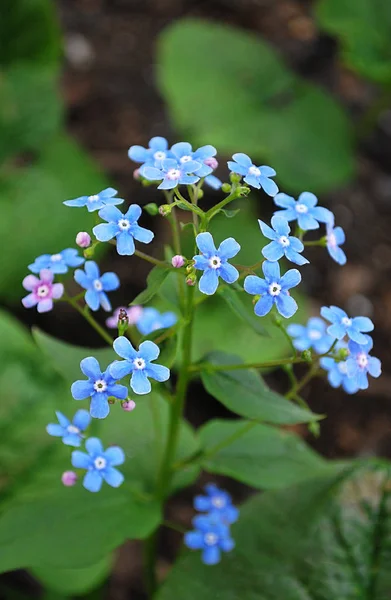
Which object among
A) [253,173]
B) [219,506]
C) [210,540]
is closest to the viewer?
[253,173]

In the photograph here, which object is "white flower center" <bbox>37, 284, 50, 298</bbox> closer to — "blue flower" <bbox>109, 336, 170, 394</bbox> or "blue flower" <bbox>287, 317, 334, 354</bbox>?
"blue flower" <bbox>109, 336, 170, 394</bbox>

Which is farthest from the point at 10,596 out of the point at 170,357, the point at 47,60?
the point at 47,60

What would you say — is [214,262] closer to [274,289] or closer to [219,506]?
[274,289]

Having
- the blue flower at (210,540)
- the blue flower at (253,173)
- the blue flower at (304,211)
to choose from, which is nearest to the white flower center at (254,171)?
the blue flower at (253,173)

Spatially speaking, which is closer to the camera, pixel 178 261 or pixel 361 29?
pixel 178 261

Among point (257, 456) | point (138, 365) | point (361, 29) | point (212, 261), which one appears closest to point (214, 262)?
point (212, 261)
